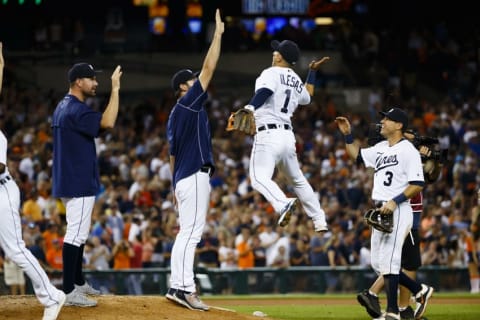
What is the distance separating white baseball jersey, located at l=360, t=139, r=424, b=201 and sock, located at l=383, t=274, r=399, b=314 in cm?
76

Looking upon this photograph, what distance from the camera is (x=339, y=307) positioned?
13.6m

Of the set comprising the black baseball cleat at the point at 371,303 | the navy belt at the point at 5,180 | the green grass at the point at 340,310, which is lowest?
the green grass at the point at 340,310

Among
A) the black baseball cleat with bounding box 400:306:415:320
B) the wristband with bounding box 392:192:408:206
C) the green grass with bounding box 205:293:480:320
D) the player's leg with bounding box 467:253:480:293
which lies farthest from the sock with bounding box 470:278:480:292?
the wristband with bounding box 392:192:408:206

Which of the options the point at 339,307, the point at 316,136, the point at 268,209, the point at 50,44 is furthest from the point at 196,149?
the point at 50,44

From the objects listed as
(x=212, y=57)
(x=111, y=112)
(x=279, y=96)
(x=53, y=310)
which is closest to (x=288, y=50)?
(x=279, y=96)

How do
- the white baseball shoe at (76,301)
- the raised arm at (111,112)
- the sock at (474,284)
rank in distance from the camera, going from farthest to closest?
the sock at (474,284), the white baseball shoe at (76,301), the raised arm at (111,112)

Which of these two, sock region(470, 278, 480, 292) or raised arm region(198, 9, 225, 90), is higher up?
raised arm region(198, 9, 225, 90)

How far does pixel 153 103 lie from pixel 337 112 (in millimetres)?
4460

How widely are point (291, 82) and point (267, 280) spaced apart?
24.7ft

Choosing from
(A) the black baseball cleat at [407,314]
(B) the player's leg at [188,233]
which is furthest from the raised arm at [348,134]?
(B) the player's leg at [188,233]

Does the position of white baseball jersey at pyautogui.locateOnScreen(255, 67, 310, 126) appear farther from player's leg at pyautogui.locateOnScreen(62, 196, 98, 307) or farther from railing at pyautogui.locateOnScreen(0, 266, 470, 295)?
railing at pyautogui.locateOnScreen(0, 266, 470, 295)

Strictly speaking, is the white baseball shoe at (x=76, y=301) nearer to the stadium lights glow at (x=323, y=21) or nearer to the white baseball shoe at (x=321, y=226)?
the white baseball shoe at (x=321, y=226)

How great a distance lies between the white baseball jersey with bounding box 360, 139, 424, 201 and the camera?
1048cm

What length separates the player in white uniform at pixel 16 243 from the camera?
903 cm
